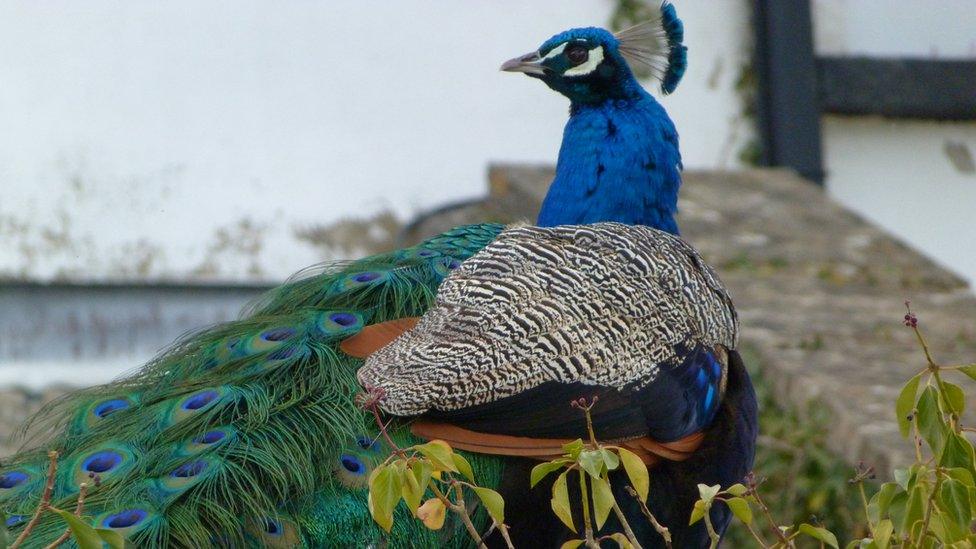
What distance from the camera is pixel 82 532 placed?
4.80ft

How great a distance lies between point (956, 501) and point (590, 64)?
1737mm

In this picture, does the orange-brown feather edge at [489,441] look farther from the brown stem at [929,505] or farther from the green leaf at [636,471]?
the brown stem at [929,505]

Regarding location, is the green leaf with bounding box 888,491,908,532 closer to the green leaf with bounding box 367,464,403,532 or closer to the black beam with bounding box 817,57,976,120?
the green leaf with bounding box 367,464,403,532

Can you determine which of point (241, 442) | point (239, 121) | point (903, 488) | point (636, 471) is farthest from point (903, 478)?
point (239, 121)

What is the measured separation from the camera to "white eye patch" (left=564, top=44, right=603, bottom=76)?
324cm

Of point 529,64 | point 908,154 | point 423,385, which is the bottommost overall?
point 908,154

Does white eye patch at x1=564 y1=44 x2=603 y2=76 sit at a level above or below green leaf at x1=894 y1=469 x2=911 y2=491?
above

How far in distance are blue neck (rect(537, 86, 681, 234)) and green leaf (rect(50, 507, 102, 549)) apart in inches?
69.8

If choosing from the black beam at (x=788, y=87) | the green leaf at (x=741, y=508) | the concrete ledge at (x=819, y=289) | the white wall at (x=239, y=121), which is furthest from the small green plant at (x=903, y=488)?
the black beam at (x=788, y=87)

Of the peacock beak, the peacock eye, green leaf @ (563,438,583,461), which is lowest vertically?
green leaf @ (563,438,583,461)

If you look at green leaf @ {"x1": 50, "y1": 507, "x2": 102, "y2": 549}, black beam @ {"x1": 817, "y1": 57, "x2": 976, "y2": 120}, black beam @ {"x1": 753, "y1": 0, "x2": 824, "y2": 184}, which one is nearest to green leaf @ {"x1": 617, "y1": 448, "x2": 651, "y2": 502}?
green leaf @ {"x1": 50, "y1": 507, "x2": 102, "y2": 549}

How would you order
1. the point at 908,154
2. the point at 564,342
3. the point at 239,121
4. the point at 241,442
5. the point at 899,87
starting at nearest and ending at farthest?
the point at 241,442 → the point at 564,342 → the point at 239,121 → the point at 899,87 → the point at 908,154

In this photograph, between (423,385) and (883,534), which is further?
(423,385)

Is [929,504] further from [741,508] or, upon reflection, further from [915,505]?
[741,508]
